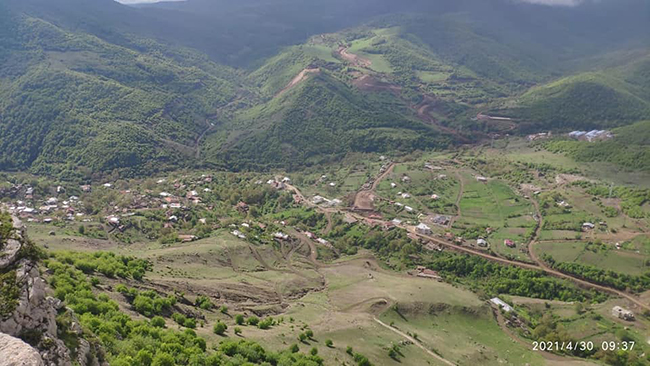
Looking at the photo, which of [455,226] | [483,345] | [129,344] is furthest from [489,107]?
[129,344]

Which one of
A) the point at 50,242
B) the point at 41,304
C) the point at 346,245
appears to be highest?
the point at 41,304

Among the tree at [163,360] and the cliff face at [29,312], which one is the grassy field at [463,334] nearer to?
the tree at [163,360]

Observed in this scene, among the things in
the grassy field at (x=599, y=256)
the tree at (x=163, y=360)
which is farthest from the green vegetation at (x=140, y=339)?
the grassy field at (x=599, y=256)

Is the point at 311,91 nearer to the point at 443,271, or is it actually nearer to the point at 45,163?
the point at 45,163

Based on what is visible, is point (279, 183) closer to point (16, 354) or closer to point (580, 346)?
point (580, 346)

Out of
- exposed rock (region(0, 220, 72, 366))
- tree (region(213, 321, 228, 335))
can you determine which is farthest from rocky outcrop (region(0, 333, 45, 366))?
tree (region(213, 321, 228, 335))

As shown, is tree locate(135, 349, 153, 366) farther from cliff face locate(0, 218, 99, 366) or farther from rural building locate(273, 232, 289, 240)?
rural building locate(273, 232, 289, 240)
